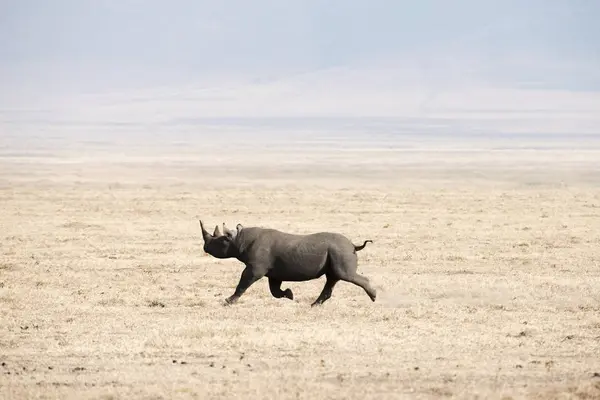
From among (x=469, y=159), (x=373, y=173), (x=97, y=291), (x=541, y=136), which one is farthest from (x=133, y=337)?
(x=541, y=136)

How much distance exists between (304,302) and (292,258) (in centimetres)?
91

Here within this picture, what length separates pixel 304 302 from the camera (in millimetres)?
18219

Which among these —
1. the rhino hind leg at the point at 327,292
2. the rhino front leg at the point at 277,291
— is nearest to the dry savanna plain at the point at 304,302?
the rhino front leg at the point at 277,291

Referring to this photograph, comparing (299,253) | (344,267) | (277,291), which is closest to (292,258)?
(299,253)

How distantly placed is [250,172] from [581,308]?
44658 millimetres

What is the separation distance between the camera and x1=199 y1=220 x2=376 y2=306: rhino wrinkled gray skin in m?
17.5

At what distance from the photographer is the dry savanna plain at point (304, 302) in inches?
503

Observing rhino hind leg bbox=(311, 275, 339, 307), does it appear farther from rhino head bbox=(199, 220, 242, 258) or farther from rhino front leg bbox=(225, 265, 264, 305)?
rhino head bbox=(199, 220, 242, 258)

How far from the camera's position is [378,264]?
74.4 feet

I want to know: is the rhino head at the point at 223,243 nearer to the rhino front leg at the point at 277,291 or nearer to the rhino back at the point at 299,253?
the rhino back at the point at 299,253

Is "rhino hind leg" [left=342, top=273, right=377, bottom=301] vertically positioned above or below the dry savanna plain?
above

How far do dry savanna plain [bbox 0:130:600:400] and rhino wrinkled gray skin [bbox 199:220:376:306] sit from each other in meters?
0.34

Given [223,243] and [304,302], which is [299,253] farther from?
[223,243]

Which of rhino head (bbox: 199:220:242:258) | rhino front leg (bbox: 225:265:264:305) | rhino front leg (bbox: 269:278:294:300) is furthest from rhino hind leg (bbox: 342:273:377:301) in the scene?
rhino head (bbox: 199:220:242:258)
